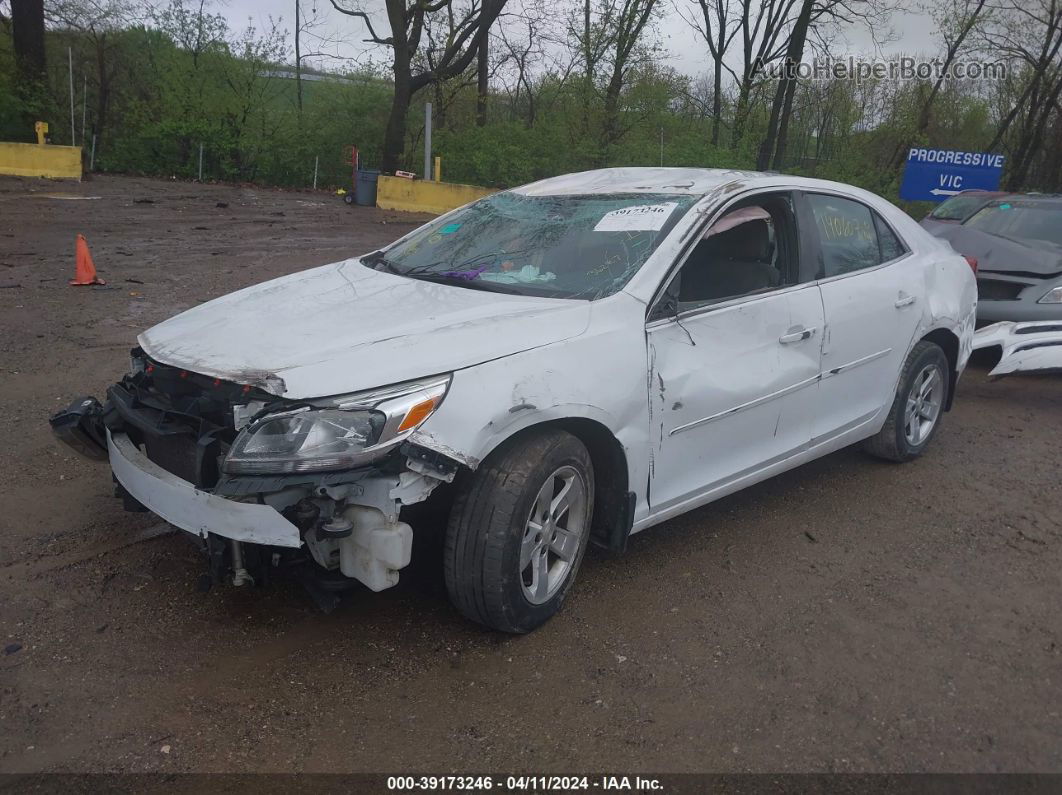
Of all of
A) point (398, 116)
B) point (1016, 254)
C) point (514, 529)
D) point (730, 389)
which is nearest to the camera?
point (514, 529)

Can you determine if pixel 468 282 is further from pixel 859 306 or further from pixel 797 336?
pixel 859 306

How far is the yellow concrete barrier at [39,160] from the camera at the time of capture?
1950 cm

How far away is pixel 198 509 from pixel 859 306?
327 centimetres

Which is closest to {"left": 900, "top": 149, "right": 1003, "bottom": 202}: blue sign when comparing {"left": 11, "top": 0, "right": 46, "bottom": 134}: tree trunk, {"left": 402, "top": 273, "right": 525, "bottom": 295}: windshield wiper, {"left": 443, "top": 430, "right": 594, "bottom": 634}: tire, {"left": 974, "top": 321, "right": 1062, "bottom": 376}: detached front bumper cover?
{"left": 974, "top": 321, "right": 1062, "bottom": 376}: detached front bumper cover

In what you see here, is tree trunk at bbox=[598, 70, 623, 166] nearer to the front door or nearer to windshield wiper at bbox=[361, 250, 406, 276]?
windshield wiper at bbox=[361, 250, 406, 276]

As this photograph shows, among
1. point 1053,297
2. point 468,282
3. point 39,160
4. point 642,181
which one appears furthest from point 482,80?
point 468,282

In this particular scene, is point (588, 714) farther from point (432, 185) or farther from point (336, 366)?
point (432, 185)

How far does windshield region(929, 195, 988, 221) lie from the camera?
32.1ft

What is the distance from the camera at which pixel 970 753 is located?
109 inches

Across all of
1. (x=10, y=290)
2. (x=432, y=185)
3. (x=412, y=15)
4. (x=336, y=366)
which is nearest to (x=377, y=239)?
(x=432, y=185)

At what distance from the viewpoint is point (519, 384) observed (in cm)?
303

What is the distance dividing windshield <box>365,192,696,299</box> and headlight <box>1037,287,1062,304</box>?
4751mm

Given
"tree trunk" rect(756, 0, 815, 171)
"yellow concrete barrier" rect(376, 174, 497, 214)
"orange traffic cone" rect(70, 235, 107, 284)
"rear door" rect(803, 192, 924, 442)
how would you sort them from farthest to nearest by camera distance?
"tree trunk" rect(756, 0, 815, 171) → "yellow concrete barrier" rect(376, 174, 497, 214) → "orange traffic cone" rect(70, 235, 107, 284) → "rear door" rect(803, 192, 924, 442)

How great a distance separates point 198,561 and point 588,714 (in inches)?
71.8
